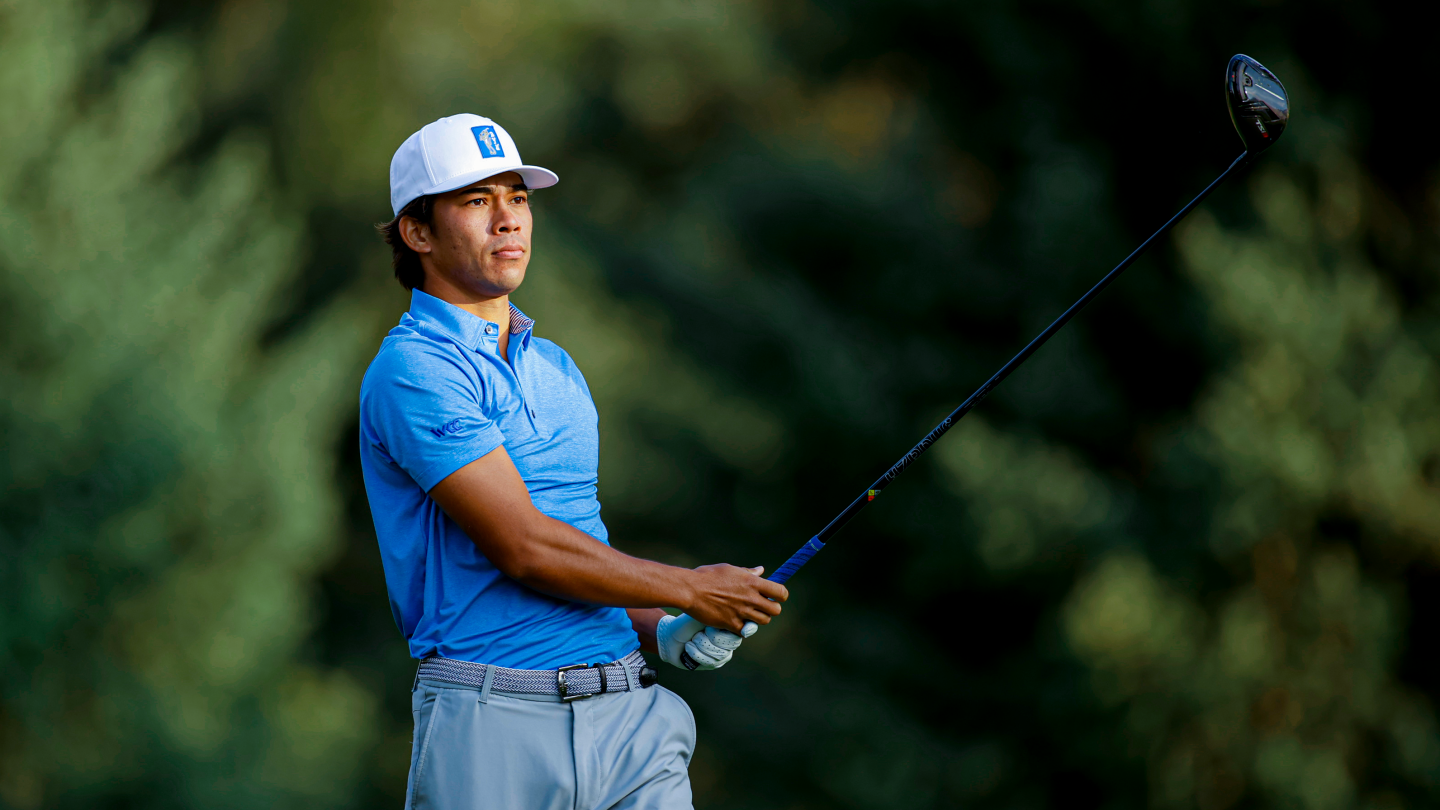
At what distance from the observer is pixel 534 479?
1.69 meters

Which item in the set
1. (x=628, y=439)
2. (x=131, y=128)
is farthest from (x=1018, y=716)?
(x=131, y=128)

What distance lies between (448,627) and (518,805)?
24cm

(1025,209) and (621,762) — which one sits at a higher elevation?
(621,762)

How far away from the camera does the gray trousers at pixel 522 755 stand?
1.61 m

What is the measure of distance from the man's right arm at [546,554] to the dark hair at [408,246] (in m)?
0.38

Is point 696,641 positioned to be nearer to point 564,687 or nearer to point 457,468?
point 564,687

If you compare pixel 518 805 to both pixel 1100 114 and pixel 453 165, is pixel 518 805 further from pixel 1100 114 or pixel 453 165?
pixel 1100 114

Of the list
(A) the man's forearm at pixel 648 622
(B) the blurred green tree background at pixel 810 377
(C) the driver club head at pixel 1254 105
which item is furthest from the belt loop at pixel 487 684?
(B) the blurred green tree background at pixel 810 377

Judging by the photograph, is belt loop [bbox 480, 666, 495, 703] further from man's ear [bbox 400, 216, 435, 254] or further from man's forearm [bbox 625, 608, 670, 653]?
man's ear [bbox 400, 216, 435, 254]

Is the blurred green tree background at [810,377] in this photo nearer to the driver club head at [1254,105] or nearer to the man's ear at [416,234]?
the driver club head at [1254,105]

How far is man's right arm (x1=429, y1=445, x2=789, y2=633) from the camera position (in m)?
1.58

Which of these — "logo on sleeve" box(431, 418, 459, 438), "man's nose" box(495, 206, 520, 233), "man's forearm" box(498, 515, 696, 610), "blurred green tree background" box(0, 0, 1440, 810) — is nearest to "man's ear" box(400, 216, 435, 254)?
"man's nose" box(495, 206, 520, 233)

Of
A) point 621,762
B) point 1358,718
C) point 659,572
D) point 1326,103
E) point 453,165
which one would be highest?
point 453,165

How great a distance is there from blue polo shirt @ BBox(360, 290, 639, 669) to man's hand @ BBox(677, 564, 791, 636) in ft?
0.47
